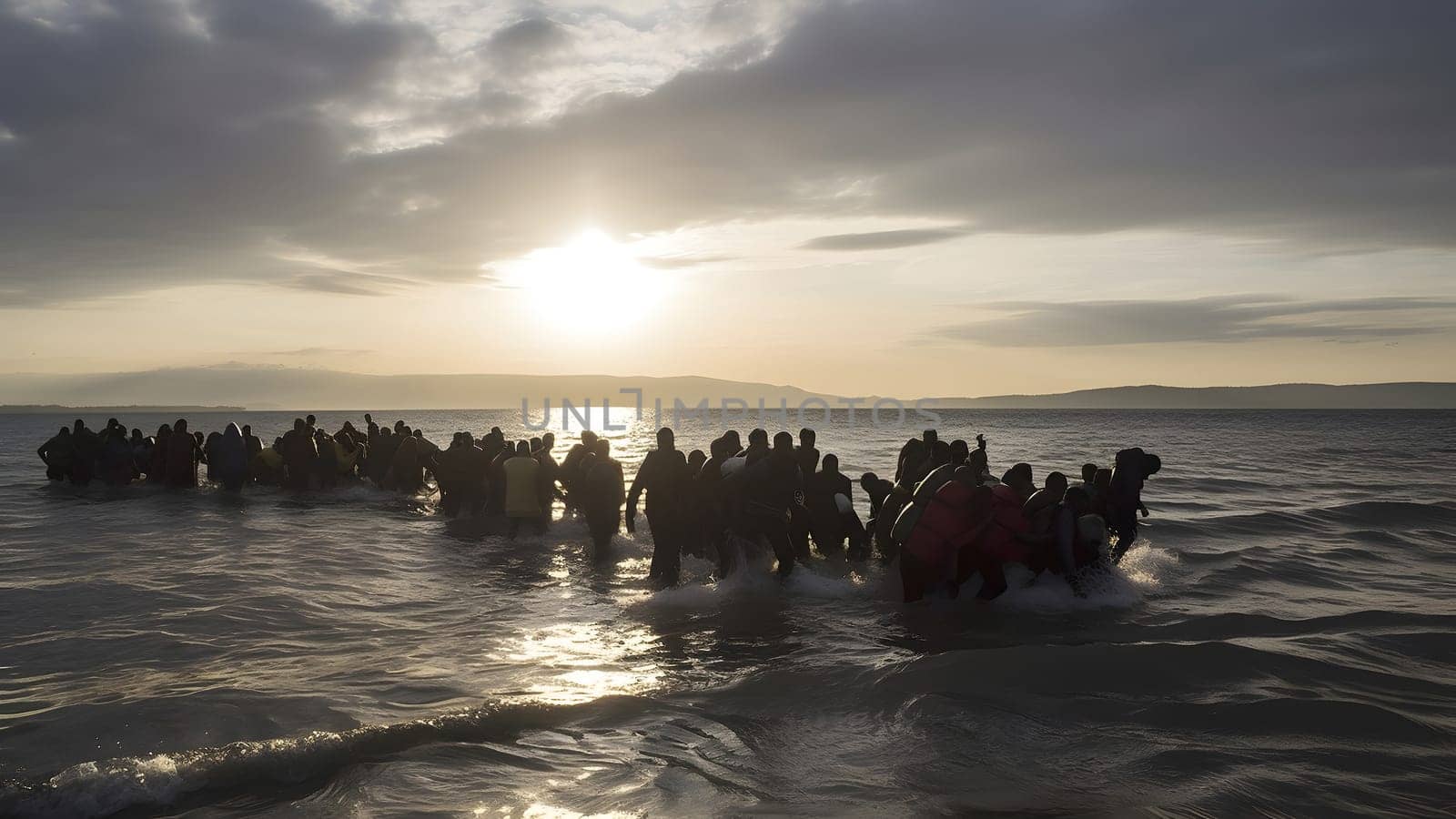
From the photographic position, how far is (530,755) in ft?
20.0

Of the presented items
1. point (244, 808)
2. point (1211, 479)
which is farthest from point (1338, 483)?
point (244, 808)

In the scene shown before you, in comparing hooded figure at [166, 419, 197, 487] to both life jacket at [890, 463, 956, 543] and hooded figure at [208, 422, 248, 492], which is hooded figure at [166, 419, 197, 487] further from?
life jacket at [890, 463, 956, 543]

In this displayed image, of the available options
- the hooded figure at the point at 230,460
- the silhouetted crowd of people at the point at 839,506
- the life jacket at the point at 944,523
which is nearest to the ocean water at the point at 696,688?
the silhouetted crowd of people at the point at 839,506

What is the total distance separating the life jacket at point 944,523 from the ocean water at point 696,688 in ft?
2.64

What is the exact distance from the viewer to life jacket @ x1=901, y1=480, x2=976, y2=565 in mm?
9992

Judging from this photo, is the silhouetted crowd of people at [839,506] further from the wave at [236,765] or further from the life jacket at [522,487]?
the wave at [236,765]

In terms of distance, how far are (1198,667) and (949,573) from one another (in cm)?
279

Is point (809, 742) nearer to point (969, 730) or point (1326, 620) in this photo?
point (969, 730)

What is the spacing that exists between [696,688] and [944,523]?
12.6 ft

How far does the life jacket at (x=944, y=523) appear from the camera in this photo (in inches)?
393

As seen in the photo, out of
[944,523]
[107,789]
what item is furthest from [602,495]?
[107,789]

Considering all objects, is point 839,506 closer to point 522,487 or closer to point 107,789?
point 522,487

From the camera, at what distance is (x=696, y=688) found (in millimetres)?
7562

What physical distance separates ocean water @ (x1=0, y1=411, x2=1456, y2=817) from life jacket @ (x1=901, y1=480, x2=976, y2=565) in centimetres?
80
